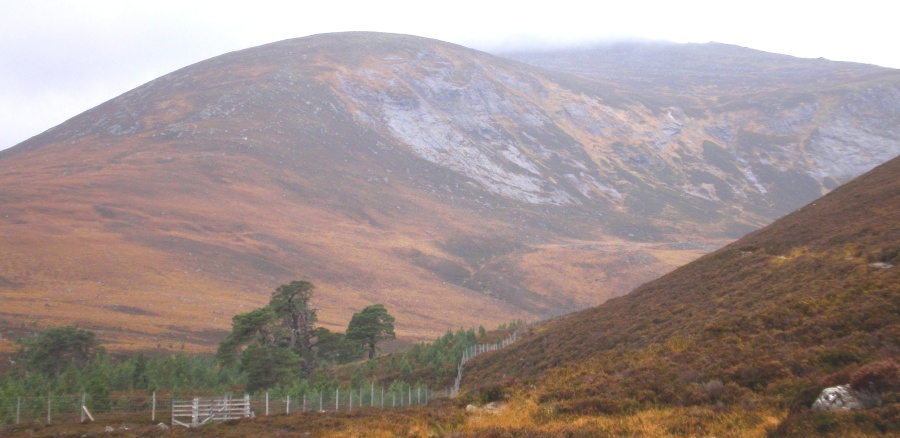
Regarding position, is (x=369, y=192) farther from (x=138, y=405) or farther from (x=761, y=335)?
(x=761, y=335)

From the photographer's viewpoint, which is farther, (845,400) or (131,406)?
(131,406)

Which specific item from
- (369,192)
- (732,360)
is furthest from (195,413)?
(369,192)

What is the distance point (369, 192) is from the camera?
4978 inches

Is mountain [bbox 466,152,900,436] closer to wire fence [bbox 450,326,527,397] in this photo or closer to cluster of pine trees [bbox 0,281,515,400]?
wire fence [bbox 450,326,527,397]

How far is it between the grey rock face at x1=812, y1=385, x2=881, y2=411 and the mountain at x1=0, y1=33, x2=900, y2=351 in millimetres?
51766

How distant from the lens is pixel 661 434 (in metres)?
10.7

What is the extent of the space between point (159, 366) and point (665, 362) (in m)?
28.2

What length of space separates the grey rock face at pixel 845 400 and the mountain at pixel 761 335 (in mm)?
188

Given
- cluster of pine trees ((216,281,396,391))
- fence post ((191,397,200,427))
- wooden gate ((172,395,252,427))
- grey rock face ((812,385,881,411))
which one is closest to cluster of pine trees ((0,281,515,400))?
cluster of pine trees ((216,281,396,391))

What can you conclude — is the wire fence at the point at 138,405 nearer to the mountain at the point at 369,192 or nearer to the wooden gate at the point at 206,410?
the wooden gate at the point at 206,410

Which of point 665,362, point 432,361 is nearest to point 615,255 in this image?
point 432,361

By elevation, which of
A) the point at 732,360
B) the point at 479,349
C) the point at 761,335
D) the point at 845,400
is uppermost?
the point at 761,335

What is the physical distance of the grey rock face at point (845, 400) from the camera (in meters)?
9.81

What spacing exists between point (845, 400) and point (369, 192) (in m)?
119
